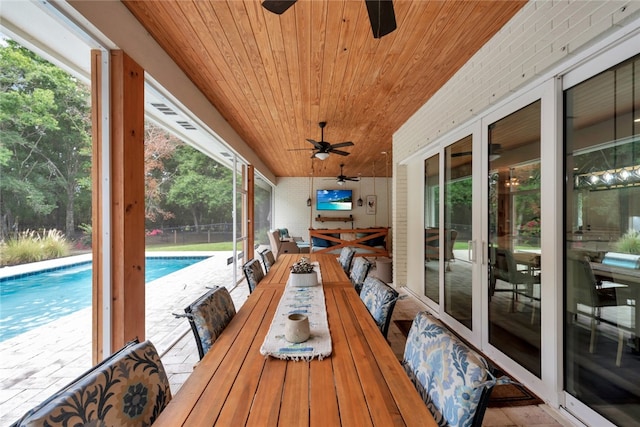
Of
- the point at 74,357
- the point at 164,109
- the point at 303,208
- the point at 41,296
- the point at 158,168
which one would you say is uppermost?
the point at 164,109

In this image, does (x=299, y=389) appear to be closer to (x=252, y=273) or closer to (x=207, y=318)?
(x=207, y=318)

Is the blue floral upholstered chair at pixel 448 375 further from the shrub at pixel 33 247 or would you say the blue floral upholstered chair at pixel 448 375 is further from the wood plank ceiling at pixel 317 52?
the shrub at pixel 33 247

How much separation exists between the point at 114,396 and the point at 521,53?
9.53 feet

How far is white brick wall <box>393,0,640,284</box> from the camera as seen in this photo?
4.58 feet

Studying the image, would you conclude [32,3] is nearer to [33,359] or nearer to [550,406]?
[33,359]

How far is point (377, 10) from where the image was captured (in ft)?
4.25

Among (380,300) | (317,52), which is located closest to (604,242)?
(380,300)

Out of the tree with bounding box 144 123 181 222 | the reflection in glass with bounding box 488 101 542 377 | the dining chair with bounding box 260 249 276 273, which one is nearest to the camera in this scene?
the reflection in glass with bounding box 488 101 542 377

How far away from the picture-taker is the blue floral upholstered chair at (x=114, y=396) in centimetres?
62

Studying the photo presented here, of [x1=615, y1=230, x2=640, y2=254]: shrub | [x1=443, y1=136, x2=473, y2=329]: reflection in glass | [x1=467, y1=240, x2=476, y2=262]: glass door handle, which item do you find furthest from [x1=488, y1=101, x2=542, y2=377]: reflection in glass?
[x1=615, y1=230, x2=640, y2=254]: shrub

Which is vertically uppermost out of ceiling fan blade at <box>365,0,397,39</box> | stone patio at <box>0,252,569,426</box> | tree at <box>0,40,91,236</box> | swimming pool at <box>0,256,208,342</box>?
ceiling fan blade at <box>365,0,397,39</box>

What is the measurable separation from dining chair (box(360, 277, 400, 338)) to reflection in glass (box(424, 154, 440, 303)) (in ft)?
6.39

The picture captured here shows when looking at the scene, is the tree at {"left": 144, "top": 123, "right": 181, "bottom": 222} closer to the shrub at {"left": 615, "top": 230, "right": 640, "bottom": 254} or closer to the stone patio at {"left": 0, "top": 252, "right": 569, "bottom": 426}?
the stone patio at {"left": 0, "top": 252, "right": 569, "bottom": 426}

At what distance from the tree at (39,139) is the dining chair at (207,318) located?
105 cm
